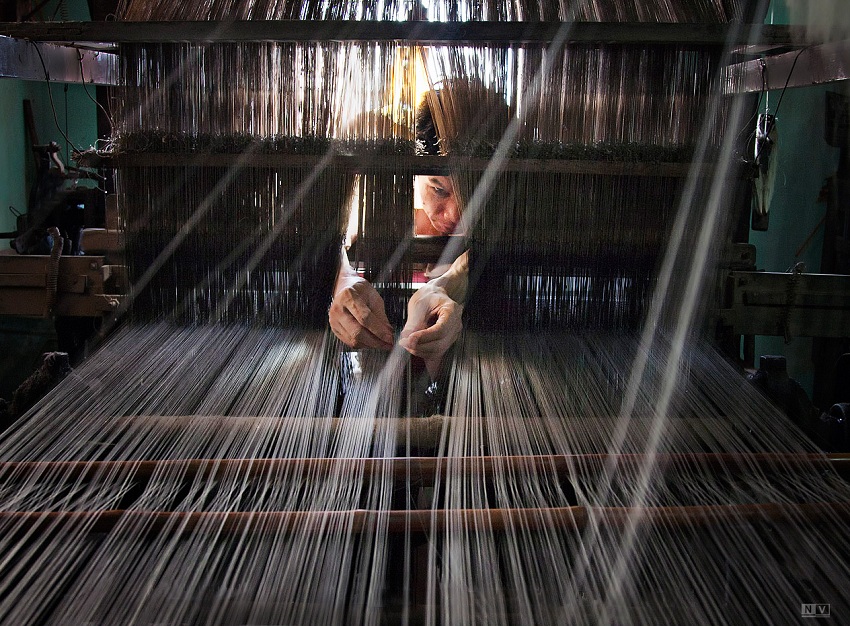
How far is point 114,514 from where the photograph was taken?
1.28 meters

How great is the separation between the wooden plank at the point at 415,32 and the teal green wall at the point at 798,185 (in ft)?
6.54

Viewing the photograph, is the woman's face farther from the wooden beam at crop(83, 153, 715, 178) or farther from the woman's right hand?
the woman's right hand

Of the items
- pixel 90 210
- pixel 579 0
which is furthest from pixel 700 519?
pixel 90 210

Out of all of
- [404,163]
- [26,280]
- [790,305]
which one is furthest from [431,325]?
[26,280]

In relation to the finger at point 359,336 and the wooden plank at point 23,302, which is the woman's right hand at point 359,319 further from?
the wooden plank at point 23,302

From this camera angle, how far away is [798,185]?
3949 mm

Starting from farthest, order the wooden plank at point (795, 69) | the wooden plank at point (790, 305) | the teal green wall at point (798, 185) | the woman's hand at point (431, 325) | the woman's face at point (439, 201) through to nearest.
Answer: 1. the teal green wall at point (798, 185)
2. the woman's face at point (439, 201)
3. the wooden plank at point (790, 305)
4. the woman's hand at point (431, 325)
5. the wooden plank at point (795, 69)

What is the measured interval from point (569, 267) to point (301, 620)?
1348 mm

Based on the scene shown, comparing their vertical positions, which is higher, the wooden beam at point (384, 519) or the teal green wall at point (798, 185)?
the teal green wall at point (798, 185)

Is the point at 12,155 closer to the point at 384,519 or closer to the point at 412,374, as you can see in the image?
the point at 412,374

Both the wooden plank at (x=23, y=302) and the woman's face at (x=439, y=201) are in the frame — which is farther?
the woman's face at (x=439, y=201)

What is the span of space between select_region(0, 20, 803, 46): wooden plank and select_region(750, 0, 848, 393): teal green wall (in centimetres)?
199

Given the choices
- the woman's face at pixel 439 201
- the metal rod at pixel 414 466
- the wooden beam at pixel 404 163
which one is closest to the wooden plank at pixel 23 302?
the wooden beam at pixel 404 163

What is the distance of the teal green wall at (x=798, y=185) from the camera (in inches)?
148
